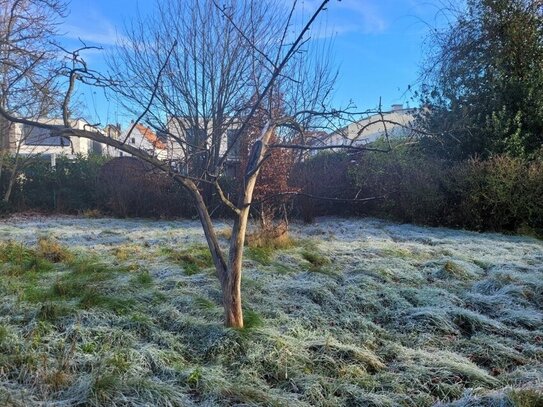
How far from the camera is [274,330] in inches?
123

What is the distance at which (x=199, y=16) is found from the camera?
10719mm

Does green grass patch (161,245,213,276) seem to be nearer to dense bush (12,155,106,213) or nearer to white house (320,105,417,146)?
white house (320,105,417,146)

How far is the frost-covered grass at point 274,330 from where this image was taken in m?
2.39

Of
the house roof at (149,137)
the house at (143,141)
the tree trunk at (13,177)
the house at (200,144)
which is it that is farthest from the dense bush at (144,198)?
the house at (143,141)

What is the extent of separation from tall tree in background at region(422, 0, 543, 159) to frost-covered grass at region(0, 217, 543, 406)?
5.09m

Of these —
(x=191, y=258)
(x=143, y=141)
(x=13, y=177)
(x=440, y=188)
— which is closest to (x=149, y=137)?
(x=143, y=141)

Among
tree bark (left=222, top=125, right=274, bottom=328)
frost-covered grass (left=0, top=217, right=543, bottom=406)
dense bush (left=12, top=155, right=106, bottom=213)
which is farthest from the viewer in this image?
dense bush (left=12, top=155, right=106, bottom=213)

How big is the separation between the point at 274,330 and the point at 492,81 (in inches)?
394

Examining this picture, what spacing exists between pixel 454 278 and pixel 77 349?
154 inches

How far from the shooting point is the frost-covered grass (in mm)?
2391

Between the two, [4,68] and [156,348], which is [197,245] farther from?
[4,68]

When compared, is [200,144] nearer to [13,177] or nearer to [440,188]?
[440,188]

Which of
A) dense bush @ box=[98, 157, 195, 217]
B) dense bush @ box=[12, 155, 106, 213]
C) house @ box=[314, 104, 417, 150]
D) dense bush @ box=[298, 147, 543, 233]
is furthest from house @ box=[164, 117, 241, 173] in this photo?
dense bush @ box=[12, 155, 106, 213]

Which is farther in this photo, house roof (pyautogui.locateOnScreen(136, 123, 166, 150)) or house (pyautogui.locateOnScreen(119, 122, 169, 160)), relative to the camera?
house roof (pyautogui.locateOnScreen(136, 123, 166, 150))
